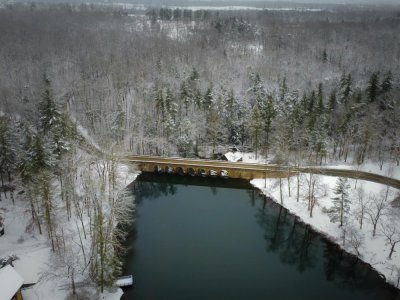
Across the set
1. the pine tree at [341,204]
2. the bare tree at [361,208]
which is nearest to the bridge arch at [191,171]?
the pine tree at [341,204]

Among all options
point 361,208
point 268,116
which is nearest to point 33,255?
point 361,208

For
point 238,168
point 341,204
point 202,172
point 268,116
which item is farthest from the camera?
point 268,116

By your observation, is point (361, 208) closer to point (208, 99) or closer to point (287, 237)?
point (287, 237)

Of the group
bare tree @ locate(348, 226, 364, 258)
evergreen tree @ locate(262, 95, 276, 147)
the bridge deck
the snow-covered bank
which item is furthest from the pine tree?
evergreen tree @ locate(262, 95, 276, 147)

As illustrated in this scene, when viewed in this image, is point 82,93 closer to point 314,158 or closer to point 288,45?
point 314,158

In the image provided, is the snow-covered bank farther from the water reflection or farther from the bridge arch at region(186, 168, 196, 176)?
the bridge arch at region(186, 168, 196, 176)
